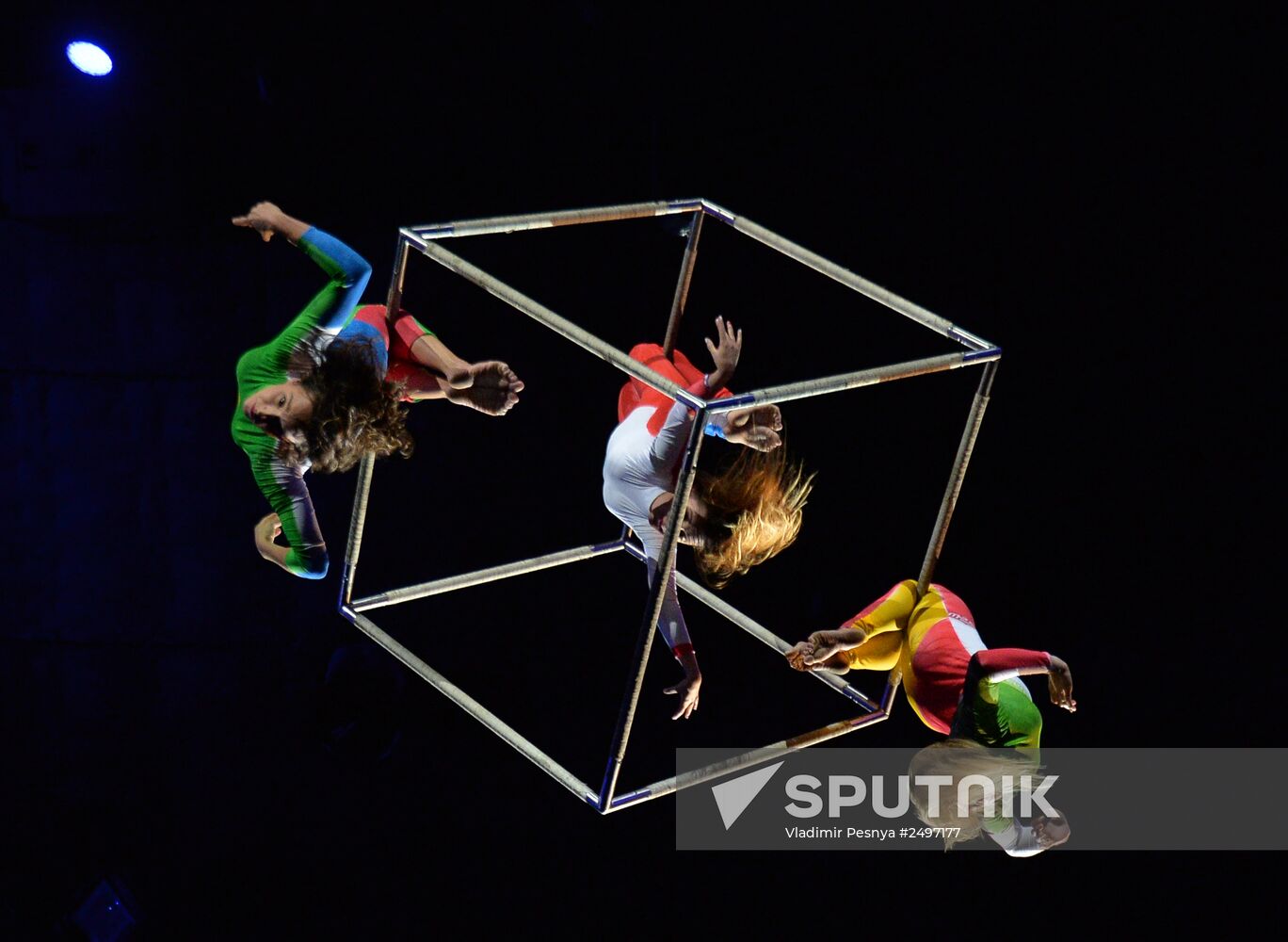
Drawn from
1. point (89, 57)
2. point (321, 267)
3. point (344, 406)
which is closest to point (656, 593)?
point (344, 406)

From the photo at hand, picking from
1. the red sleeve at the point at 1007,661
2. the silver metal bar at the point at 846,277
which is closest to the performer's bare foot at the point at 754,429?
the silver metal bar at the point at 846,277

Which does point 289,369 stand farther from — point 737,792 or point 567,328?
point 737,792

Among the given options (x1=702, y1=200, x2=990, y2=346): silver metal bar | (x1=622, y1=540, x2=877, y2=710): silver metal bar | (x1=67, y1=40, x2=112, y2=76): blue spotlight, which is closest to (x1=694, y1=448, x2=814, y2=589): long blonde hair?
(x1=702, y1=200, x2=990, y2=346): silver metal bar

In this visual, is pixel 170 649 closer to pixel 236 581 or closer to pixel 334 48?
pixel 236 581

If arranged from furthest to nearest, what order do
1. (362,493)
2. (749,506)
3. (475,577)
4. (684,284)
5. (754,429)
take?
(475,577), (684,284), (362,493), (749,506), (754,429)

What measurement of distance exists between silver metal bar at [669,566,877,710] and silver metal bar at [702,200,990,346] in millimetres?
908

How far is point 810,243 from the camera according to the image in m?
3.41

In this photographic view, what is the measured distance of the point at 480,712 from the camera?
2.86m

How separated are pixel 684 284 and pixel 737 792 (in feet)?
4.63

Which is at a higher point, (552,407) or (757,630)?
(552,407)

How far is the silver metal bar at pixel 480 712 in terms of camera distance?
8.72ft

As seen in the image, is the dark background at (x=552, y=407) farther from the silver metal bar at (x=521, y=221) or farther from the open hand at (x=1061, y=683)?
the open hand at (x=1061, y=683)

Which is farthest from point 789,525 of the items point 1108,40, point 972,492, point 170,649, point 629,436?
point 170,649

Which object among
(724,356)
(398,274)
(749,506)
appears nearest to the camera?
(724,356)
